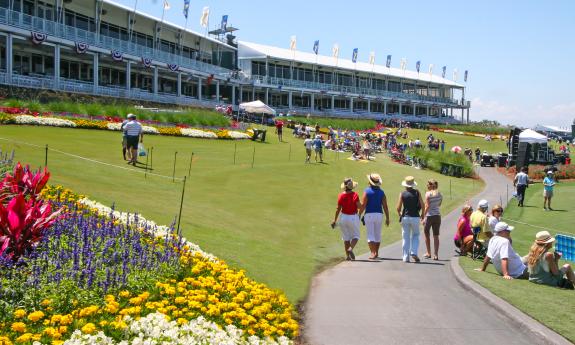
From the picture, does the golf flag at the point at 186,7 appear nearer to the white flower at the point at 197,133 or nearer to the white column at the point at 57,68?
the white column at the point at 57,68

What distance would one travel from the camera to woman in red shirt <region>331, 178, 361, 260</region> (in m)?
11.4

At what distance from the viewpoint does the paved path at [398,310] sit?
270 inches

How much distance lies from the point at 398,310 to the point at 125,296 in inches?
145

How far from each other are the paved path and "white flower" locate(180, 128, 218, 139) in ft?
77.1

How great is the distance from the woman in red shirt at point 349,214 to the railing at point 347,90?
197 ft

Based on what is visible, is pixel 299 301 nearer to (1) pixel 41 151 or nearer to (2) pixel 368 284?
(2) pixel 368 284

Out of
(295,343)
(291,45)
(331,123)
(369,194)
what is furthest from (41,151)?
(291,45)

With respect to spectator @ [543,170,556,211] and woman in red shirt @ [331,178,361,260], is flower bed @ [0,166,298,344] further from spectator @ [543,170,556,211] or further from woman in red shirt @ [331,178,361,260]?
spectator @ [543,170,556,211]

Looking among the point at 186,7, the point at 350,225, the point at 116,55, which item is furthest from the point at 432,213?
the point at 186,7

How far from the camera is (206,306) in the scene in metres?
6.47

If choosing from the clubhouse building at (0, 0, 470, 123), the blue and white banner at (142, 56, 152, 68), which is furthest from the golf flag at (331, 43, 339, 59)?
the blue and white banner at (142, 56, 152, 68)

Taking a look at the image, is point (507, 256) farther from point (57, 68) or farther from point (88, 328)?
point (57, 68)

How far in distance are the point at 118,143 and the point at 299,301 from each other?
18328 millimetres

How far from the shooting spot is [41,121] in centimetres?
2678
